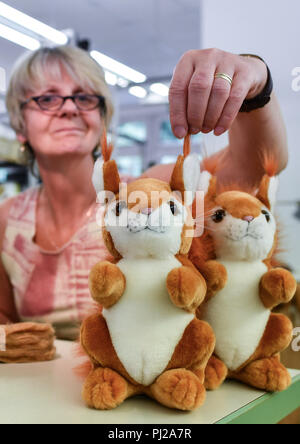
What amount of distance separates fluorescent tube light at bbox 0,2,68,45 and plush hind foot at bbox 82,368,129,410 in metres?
1.46

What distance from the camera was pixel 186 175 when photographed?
0.44 metres

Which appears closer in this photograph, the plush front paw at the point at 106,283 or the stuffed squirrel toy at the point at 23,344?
the plush front paw at the point at 106,283

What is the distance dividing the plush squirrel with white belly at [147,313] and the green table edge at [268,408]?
0.05 metres

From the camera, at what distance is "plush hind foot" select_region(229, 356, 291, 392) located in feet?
1.55

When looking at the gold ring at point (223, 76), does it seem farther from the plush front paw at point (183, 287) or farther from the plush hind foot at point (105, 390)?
the plush hind foot at point (105, 390)

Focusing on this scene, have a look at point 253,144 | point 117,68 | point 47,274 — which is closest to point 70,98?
point 47,274

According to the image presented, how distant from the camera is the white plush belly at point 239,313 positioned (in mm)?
474

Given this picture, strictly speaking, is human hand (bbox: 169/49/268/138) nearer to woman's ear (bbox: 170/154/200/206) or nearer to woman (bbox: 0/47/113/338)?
woman's ear (bbox: 170/154/200/206)

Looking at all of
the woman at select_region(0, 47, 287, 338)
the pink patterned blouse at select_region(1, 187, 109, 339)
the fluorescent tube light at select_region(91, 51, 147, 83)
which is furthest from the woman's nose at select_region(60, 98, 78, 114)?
the fluorescent tube light at select_region(91, 51, 147, 83)

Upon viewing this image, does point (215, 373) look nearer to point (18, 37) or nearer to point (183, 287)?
point (183, 287)

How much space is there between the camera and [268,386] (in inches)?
18.7

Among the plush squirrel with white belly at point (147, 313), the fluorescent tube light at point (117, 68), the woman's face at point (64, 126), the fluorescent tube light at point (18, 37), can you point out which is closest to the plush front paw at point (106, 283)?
the plush squirrel with white belly at point (147, 313)

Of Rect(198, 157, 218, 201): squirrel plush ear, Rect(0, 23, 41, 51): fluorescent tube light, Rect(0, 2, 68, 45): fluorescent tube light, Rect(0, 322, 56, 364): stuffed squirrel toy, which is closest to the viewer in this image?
Rect(198, 157, 218, 201): squirrel plush ear
